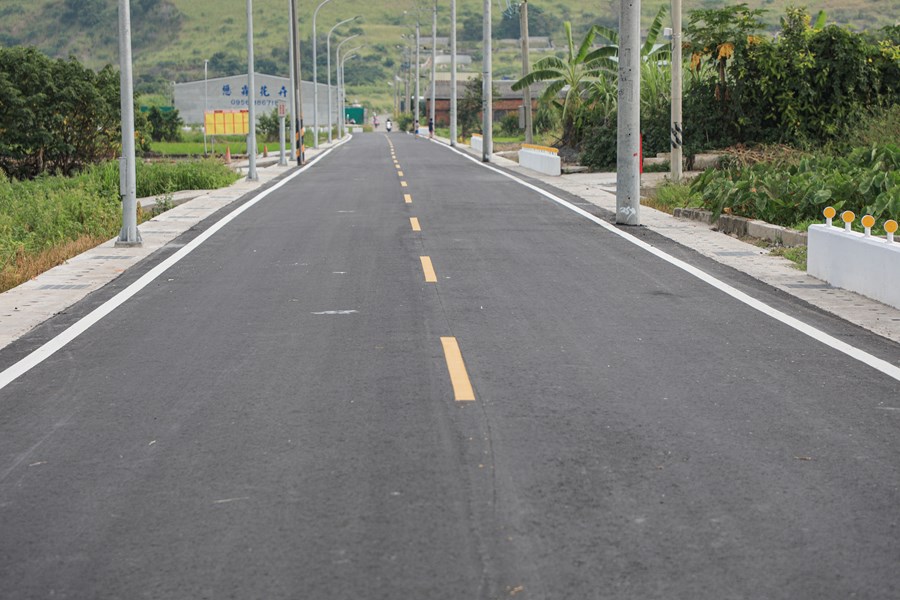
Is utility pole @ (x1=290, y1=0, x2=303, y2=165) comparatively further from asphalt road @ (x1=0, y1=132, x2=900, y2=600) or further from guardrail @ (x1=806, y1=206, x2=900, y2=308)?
asphalt road @ (x1=0, y1=132, x2=900, y2=600)

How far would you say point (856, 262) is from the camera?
1320cm

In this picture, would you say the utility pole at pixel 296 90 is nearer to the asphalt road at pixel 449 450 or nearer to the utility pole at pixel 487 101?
the utility pole at pixel 487 101

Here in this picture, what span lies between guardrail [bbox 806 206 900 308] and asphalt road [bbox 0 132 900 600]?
0.93 meters

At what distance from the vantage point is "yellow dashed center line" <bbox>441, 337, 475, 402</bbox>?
8.37 metres

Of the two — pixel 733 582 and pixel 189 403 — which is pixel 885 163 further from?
pixel 733 582

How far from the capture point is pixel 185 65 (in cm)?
18812

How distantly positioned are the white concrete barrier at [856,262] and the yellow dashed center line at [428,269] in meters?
4.53

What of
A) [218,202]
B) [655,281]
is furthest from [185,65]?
[655,281]

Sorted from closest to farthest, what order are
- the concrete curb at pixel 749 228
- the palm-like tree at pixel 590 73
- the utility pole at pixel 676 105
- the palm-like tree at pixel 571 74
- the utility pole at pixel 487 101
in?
the concrete curb at pixel 749 228
the utility pole at pixel 676 105
the palm-like tree at pixel 590 73
the palm-like tree at pixel 571 74
the utility pole at pixel 487 101

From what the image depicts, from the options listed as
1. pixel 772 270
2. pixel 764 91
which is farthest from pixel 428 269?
pixel 764 91

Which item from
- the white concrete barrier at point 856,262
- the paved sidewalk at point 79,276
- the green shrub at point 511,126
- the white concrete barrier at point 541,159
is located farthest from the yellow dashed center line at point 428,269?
the green shrub at point 511,126

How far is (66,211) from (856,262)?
15.8 meters

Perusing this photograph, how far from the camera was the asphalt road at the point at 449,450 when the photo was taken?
5.25m

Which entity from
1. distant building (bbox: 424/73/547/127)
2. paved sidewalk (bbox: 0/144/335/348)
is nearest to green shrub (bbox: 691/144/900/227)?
paved sidewalk (bbox: 0/144/335/348)
